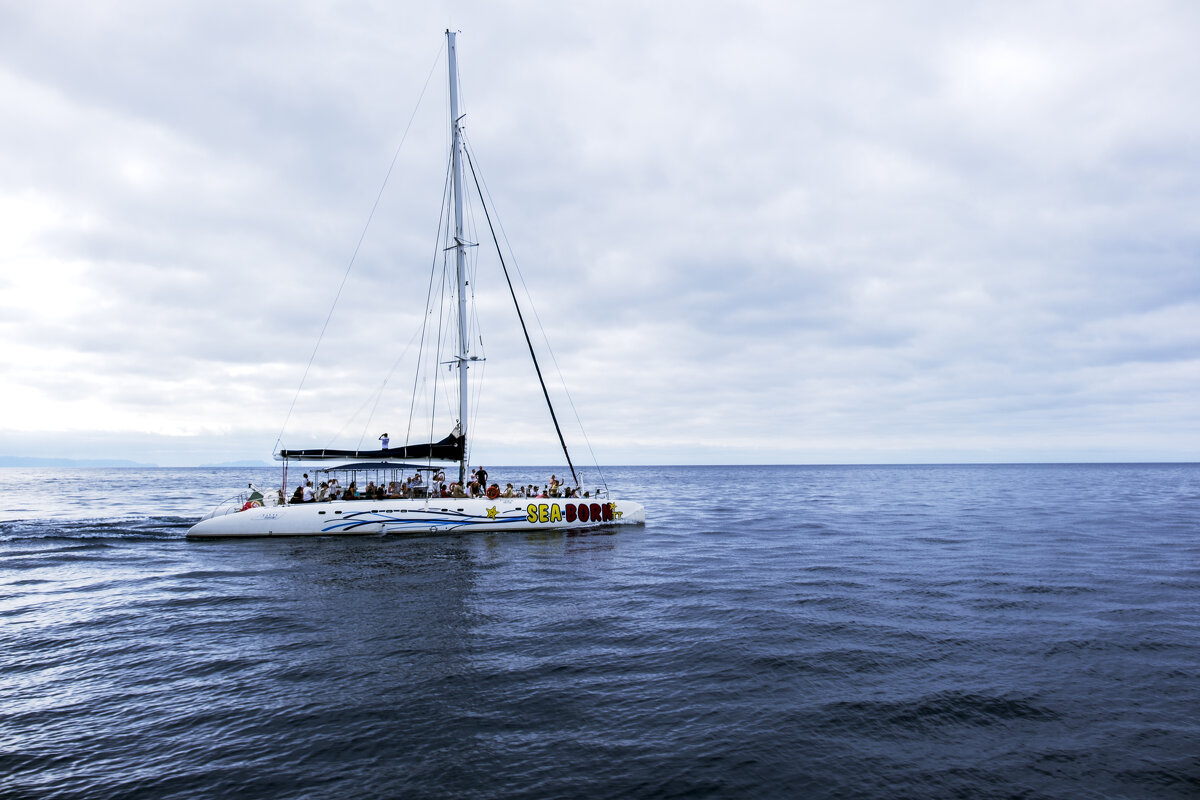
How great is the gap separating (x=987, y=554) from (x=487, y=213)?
99.1 ft

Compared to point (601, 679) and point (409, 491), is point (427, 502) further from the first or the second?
point (601, 679)

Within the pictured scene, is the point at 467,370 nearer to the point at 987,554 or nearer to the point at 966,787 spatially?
the point at 987,554

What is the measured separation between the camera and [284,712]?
1006 centimetres

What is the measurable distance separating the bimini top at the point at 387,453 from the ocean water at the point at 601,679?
27.2 feet

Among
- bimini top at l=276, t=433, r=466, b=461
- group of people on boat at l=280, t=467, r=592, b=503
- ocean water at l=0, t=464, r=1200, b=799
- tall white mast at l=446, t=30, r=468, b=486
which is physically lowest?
ocean water at l=0, t=464, r=1200, b=799

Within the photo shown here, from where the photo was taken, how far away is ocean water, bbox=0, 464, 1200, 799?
8156mm

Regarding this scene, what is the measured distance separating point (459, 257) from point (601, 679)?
27346 millimetres

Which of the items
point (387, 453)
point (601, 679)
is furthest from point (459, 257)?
point (601, 679)

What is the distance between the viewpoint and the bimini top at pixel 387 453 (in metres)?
31.6

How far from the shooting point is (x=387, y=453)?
31.9 meters

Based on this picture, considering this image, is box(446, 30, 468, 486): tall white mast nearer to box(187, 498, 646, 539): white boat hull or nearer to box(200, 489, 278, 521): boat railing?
box(187, 498, 646, 539): white boat hull

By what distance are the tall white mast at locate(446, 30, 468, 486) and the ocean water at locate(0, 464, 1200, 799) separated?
35.2ft

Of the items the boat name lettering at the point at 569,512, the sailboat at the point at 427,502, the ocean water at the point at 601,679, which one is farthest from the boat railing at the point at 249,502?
the boat name lettering at the point at 569,512

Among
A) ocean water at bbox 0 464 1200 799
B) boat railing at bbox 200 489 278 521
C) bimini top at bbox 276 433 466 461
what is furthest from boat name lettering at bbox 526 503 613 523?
boat railing at bbox 200 489 278 521
